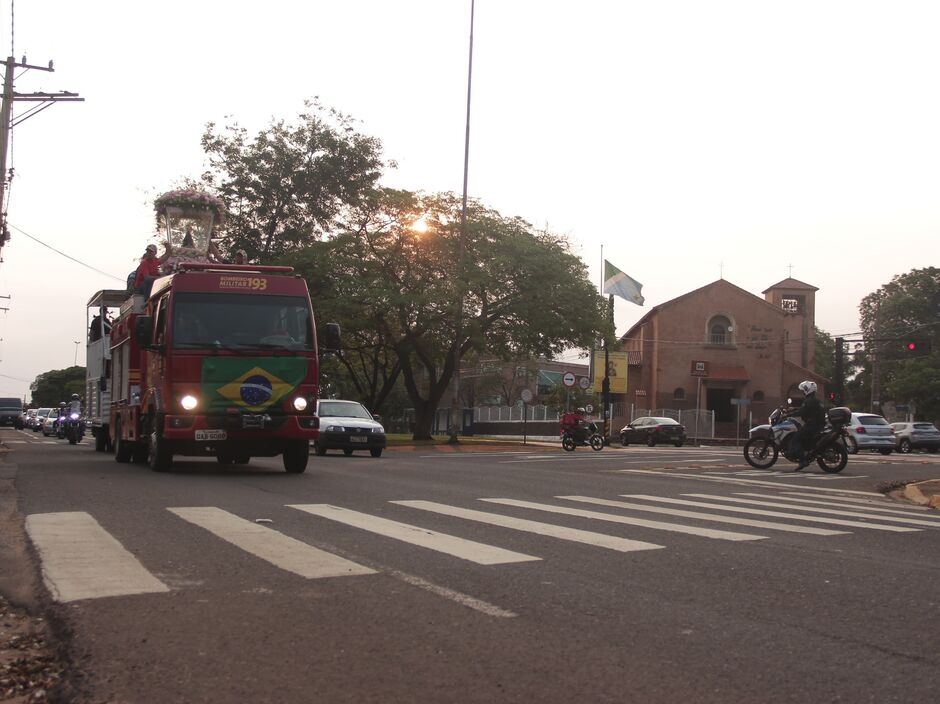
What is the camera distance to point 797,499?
12188 mm

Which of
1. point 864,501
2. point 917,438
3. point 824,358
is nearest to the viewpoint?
point 864,501

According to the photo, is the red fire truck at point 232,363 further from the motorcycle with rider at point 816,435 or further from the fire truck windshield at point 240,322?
the motorcycle with rider at point 816,435

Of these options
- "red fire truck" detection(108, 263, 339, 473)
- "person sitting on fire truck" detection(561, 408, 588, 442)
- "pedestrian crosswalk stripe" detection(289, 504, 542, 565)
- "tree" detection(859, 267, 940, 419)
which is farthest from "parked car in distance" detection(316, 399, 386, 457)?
"tree" detection(859, 267, 940, 419)

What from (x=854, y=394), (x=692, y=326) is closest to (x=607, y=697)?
(x=692, y=326)

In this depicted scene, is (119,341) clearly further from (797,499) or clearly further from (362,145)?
(362,145)

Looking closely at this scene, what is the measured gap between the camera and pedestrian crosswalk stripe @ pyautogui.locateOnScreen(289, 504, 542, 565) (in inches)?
261

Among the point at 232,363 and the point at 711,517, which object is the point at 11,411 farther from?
the point at 711,517

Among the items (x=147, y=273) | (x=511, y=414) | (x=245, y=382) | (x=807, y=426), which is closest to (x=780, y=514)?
(x=245, y=382)

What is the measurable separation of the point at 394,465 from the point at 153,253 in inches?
243

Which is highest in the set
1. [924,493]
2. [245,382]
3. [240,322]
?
[240,322]

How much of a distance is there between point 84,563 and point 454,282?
28.3m

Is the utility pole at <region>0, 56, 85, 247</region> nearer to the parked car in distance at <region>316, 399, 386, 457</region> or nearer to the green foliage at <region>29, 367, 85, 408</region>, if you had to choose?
the parked car in distance at <region>316, 399, 386, 457</region>

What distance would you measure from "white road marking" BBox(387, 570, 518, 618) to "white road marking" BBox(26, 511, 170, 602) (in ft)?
4.53

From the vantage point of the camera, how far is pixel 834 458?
1802cm
